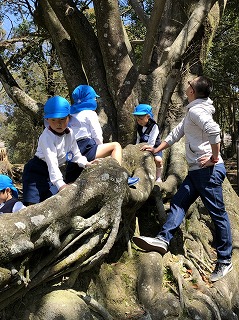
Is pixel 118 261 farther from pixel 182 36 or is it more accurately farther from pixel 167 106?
pixel 182 36

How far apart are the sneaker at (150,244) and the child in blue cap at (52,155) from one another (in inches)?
38.5

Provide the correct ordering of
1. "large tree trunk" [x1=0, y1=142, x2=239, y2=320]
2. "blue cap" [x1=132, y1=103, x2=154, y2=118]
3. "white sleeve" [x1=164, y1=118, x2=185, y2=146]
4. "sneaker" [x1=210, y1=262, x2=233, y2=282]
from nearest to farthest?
"large tree trunk" [x1=0, y1=142, x2=239, y2=320]
"sneaker" [x1=210, y1=262, x2=233, y2=282]
"white sleeve" [x1=164, y1=118, x2=185, y2=146]
"blue cap" [x1=132, y1=103, x2=154, y2=118]

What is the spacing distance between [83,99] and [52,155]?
44.8 inches

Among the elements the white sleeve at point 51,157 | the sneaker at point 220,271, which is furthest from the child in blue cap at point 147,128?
the white sleeve at point 51,157

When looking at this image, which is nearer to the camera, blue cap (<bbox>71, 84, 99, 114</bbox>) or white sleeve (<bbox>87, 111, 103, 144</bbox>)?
white sleeve (<bbox>87, 111, 103, 144</bbox>)

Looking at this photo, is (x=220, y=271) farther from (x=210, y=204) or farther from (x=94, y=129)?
(x=94, y=129)

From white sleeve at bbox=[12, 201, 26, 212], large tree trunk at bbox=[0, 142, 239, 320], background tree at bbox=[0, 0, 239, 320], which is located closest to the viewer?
large tree trunk at bbox=[0, 142, 239, 320]

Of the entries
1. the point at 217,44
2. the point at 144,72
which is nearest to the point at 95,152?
the point at 144,72

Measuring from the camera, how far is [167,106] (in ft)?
23.5

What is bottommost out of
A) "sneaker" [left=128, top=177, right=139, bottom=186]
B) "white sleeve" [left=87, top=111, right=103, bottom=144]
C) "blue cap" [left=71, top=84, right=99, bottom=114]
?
"sneaker" [left=128, top=177, right=139, bottom=186]

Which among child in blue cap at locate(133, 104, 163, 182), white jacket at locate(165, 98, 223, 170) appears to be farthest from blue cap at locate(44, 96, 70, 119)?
child in blue cap at locate(133, 104, 163, 182)

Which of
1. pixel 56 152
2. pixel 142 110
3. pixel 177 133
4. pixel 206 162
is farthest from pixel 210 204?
pixel 142 110

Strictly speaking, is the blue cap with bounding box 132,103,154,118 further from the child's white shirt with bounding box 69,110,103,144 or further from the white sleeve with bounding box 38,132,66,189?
the white sleeve with bounding box 38,132,66,189

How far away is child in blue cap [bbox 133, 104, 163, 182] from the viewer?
6.21 metres
